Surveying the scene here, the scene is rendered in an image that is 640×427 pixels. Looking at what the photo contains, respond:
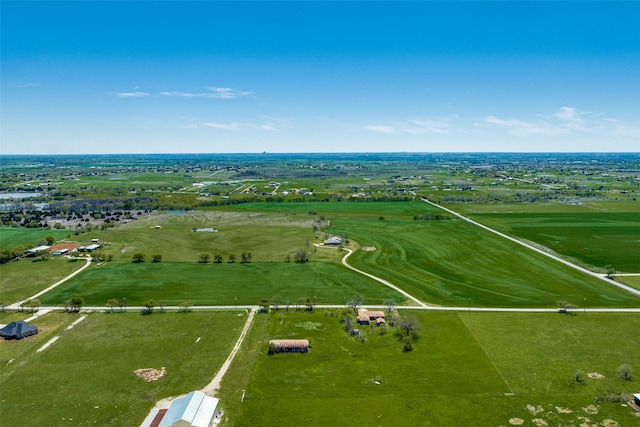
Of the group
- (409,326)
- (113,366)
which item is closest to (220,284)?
(113,366)

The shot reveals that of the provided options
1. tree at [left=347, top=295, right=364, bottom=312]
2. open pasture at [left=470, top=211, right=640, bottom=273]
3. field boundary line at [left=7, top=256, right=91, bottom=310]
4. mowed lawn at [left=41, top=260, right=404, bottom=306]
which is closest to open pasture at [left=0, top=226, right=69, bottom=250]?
field boundary line at [left=7, top=256, right=91, bottom=310]

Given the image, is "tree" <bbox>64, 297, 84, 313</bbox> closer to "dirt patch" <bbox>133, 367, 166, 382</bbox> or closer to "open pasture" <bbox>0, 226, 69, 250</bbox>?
"dirt patch" <bbox>133, 367, 166, 382</bbox>

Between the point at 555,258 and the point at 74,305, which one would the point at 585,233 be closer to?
the point at 555,258

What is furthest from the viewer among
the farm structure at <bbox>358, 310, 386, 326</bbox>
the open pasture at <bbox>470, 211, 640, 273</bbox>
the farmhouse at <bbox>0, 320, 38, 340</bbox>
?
the open pasture at <bbox>470, 211, 640, 273</bbox>

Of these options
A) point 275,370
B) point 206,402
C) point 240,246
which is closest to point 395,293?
point 275,370

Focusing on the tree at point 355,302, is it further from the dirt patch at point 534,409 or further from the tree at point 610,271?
the tree at point 610,271

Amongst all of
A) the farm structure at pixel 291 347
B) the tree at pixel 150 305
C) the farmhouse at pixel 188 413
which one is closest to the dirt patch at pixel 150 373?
the farmhouse at pixel 188 413
